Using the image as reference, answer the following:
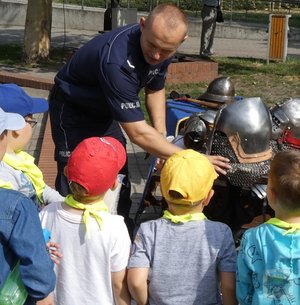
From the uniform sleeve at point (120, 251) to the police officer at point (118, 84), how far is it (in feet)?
2.75

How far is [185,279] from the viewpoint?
3.05 m

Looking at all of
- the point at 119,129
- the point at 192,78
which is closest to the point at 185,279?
the point at 119,129

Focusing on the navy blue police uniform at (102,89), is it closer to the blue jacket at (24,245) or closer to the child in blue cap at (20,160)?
the child in blue cap at (20,160)

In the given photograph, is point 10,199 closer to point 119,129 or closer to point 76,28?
point 119,129

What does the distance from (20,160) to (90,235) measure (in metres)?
0.60

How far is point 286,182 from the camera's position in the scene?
2.85 m

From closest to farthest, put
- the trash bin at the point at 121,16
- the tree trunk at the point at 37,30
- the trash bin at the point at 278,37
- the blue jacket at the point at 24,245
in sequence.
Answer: the blue jacket at the point at 24,245 < the tree trunk at the point at 37,30 < the trash bin at the point at 278,37 < the trash bin at the point at 121,16

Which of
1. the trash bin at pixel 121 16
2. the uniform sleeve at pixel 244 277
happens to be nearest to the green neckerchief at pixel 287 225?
the uniform sleeve at pixel 244 277

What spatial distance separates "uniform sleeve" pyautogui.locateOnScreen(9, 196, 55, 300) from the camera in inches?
99.3

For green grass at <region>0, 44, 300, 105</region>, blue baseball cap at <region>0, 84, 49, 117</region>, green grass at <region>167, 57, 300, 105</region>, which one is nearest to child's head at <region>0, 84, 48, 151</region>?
blue baseball cap at <region>0, 84, 49, 117</region>

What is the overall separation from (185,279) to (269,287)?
0.36 metres

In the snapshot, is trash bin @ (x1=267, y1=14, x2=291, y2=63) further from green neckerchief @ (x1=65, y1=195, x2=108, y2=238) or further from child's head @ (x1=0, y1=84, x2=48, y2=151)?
green neckerchief @ (x1=65, y1=195, x2=108, y2=238)

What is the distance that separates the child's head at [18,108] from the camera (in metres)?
3.38

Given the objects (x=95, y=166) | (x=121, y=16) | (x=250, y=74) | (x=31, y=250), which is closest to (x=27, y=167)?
(x=95, y=166)
